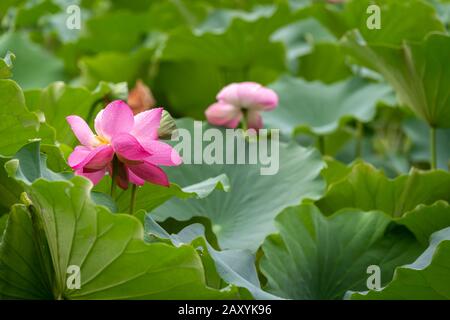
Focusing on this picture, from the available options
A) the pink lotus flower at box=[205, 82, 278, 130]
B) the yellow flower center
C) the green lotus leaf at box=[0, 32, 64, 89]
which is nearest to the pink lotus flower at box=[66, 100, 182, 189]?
the yellow flower center

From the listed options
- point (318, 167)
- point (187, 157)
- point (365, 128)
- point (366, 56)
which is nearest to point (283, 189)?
point (318, 167)

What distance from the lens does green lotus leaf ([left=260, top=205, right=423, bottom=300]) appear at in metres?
A: 1.26

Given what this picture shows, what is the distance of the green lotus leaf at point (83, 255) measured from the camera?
94 centimetres

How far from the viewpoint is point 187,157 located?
1.56 metres

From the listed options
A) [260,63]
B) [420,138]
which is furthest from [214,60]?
[420,138]

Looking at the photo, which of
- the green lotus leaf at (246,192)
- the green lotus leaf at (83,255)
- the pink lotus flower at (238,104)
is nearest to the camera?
the green lotus leaf at (83,255)

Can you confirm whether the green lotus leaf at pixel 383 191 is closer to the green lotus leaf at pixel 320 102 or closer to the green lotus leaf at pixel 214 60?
the green lotus leaf at pixel 320 102

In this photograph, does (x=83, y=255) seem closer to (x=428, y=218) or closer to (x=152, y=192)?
(x=152, y=192)

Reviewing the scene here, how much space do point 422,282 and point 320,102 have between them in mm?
1141

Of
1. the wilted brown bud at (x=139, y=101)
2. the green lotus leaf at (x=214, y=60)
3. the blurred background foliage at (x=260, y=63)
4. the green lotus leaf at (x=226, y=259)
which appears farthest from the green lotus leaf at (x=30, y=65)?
the green lotus leaf at (x=226, y=259)

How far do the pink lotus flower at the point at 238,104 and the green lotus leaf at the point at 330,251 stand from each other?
349 millimetres

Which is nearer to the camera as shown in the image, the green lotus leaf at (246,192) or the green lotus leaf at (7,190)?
the green lotus leaf at (7,190)

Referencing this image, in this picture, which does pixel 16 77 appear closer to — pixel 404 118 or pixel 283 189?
pixel 404 118

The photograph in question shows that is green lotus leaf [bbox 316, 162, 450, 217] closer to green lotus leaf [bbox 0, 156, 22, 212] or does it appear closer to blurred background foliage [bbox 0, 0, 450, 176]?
blurred background foliage [bbox 0, 0, 450, 176]
